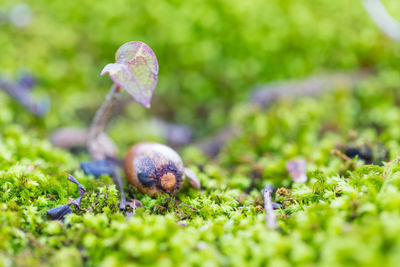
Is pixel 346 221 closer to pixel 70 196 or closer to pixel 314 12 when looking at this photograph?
pixel 70 196

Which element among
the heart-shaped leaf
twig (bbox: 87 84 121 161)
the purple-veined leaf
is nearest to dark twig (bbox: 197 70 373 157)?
the purple-veined leaf

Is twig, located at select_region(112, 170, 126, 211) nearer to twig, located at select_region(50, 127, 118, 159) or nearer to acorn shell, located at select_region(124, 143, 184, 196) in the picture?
acorn shell, located at select_region(124, 143, 184, 196)

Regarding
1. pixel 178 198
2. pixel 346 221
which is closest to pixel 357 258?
pixel 346 221

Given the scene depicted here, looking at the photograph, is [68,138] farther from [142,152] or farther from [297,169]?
[297,169]

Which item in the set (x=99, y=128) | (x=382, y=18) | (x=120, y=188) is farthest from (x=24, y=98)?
(x=382, y=18)

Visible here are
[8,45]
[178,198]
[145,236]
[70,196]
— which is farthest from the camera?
[8,45]

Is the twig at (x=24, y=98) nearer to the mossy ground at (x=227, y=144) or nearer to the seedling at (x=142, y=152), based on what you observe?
the mossy ground at (x=227, y=144)
